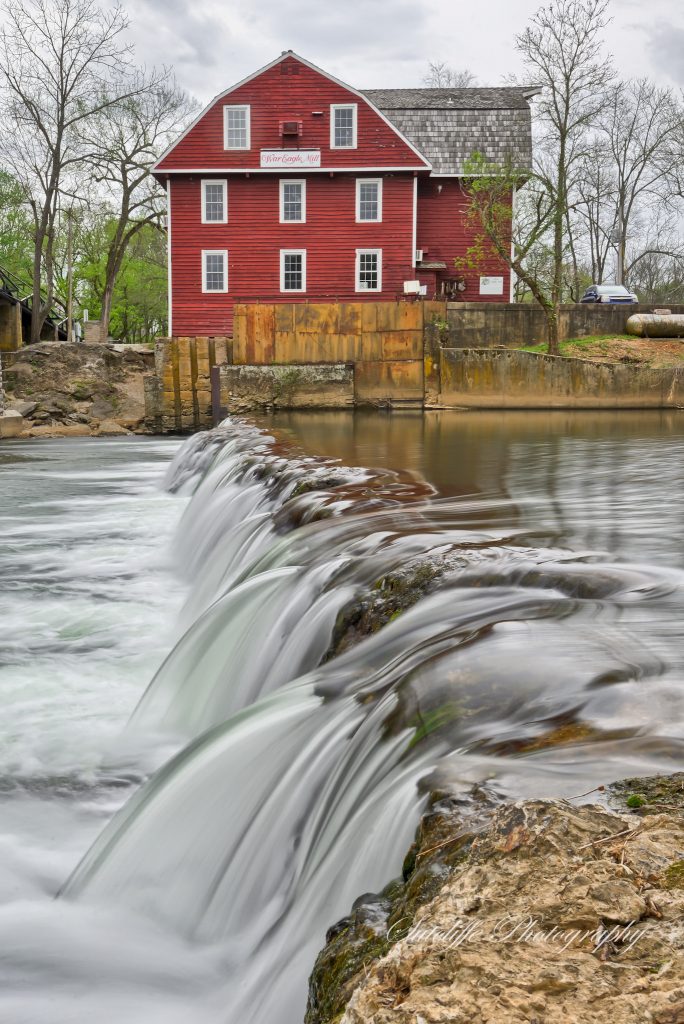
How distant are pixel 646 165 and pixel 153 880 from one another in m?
53.7

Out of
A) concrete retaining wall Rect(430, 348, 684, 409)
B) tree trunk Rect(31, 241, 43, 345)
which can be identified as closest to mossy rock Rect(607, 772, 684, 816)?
concrete retaining wall Rect(430, 348, 684, 409)

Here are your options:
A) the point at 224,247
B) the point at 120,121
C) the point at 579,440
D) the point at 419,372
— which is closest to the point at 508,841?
the point at 579,440

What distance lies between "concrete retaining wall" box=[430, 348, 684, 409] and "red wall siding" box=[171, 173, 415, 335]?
36.8ft

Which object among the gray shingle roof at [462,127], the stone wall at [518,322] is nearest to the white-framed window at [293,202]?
the gray shingle roof at [462,127]

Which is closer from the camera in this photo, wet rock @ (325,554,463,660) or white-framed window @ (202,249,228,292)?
wet rock @ (325,554,463,660)

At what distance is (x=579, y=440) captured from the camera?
44.0 ft

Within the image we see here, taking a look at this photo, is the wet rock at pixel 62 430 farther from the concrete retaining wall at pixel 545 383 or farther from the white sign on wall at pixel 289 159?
the white sign on wall at pixel 289 159

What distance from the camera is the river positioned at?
8.42 ft

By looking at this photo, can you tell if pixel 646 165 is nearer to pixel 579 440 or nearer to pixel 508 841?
pixel 579 440

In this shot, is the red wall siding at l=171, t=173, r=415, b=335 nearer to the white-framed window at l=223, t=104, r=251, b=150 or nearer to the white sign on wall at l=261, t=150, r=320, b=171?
the white sign on wall at l=261, t=150, r=320, b=171

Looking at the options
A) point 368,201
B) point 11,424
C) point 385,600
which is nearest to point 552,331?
point 368,201

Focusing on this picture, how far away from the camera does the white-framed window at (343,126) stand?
101 feet

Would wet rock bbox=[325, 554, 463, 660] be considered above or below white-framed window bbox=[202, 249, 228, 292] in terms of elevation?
below

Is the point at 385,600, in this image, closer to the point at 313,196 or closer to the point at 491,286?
the point at 313,196
